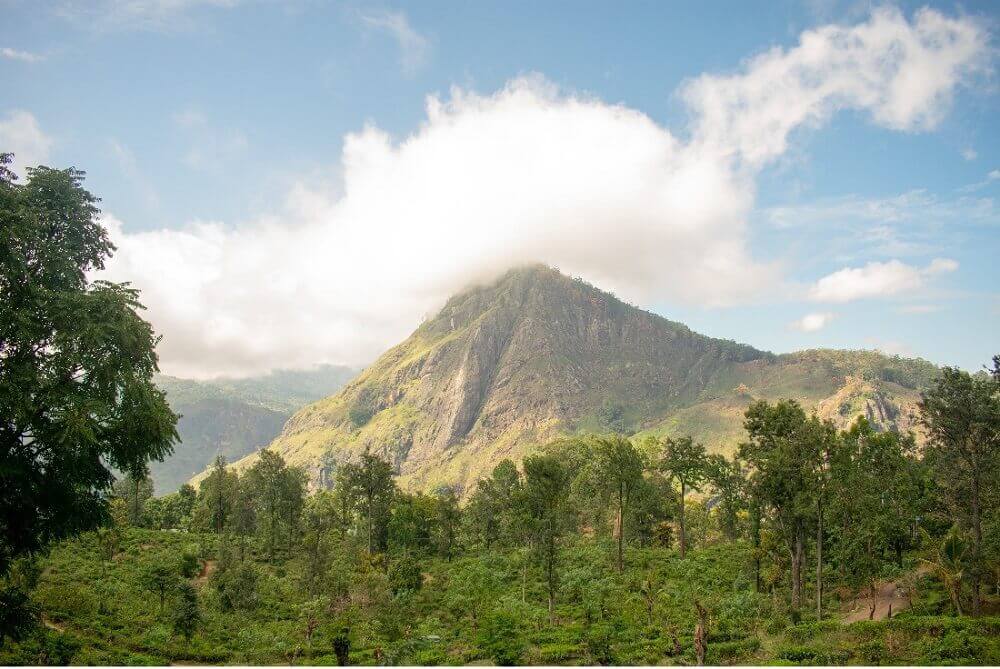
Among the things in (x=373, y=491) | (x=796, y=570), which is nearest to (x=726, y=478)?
(x=796, y=570)

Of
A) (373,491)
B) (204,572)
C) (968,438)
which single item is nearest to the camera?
(968,438)

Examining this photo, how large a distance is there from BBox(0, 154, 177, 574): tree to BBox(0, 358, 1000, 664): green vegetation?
15.2 feet

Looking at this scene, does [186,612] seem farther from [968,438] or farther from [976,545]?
[968,438]

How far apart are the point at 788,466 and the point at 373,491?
154 feet

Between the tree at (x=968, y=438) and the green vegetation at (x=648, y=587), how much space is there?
14 centimetres

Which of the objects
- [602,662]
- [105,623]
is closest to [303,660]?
[105,623]

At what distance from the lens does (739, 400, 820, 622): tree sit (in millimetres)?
36031

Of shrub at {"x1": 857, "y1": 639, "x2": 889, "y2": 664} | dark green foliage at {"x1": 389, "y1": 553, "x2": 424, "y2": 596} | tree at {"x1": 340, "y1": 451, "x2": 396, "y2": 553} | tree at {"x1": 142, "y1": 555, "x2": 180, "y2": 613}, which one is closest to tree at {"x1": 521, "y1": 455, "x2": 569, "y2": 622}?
dark green foliage at {"x1": 389, "y1": 553, "x2": 424, "y2": 596}

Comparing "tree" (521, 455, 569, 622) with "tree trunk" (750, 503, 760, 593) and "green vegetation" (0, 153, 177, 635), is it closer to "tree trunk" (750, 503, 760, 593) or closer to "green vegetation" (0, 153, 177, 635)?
"tree trunk" (750, 503, 760, 593)

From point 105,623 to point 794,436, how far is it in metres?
46.3

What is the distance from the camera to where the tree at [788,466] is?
36031 mm

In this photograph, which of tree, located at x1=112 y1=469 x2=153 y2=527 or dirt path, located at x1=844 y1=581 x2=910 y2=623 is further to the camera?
tree, located at x1=112 y1=469 x2=153 y2=527

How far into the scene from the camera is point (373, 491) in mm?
64688

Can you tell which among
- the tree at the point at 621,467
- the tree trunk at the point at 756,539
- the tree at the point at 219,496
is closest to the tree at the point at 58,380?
the tree trunk at the point at 756,539
